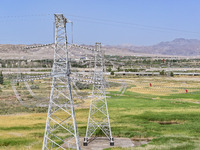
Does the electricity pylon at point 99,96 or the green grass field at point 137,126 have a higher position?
the electricity pylon at point 99,96

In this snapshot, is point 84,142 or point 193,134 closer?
point 84,142

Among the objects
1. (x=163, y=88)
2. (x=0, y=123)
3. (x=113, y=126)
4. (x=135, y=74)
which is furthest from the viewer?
(x=135, y=74)

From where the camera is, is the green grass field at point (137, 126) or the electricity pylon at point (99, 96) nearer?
the electricity pylon at point (99, 96)

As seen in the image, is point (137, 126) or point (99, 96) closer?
point (99, 96)

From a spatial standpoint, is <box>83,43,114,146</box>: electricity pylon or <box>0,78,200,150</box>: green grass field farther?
<box>0,78,200,150</box>: green grass field

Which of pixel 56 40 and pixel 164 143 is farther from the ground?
pixel 56 40

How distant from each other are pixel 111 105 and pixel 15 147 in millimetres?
30989

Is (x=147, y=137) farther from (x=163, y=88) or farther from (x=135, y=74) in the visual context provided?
(x=135, y=74)

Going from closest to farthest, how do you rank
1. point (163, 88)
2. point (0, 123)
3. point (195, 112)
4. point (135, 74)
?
point (0, 123)
point (195, 112)
point (163, 88)
point (135, 74)

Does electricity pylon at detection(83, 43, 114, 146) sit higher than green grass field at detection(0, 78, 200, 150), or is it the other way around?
electricity pylon at detection(83, 43, 114, 146)

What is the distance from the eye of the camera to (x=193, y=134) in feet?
115

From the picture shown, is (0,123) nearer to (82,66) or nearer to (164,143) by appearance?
(164,143)

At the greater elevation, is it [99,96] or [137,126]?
[99,96]

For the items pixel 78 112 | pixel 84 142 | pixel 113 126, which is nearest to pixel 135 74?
pixel 78 112
